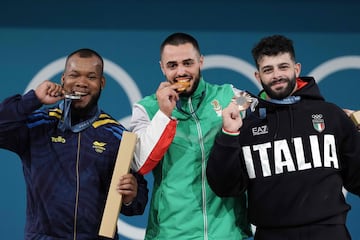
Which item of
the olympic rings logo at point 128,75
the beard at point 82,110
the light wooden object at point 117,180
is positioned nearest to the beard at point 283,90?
the light wooden object at point 117,180

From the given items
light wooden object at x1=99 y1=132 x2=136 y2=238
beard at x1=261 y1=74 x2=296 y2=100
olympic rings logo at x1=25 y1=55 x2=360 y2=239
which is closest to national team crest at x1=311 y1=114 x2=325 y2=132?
beard at x1=261 y1=74 x2=296 y2=100

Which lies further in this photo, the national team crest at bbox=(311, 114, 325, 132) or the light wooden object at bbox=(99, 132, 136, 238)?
the national team crest at bbox=(311, 114, 325, 132)

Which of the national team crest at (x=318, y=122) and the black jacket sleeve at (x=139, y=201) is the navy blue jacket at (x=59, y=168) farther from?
the national team crest at (x=318, y=122)

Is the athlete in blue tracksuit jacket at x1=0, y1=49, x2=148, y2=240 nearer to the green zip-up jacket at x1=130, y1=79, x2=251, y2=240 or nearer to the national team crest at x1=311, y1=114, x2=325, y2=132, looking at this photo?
the green zip-up jacket at x1=130, y1=79, x2=251, y2=240

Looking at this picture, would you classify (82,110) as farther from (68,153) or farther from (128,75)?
(128,75)

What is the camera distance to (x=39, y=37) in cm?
319

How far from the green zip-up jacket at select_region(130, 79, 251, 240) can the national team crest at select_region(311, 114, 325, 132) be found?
0.33 m

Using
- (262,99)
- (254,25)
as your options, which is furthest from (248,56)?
(262,99)

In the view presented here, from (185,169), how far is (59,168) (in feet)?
1.50

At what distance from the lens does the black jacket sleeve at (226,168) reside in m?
2.01

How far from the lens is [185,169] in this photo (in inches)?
83.8

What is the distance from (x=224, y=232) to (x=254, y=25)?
59.1 inches

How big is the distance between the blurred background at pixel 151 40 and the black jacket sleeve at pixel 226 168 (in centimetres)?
115

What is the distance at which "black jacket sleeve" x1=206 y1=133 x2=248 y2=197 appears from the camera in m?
2.01
